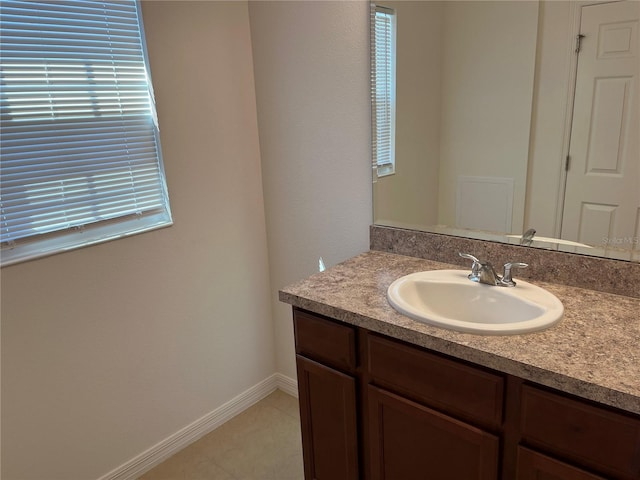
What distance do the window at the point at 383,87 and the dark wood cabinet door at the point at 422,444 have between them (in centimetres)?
91

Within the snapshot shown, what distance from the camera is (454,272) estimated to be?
5.29ft

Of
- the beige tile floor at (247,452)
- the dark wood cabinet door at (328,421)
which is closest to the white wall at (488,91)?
the dark wood cabinet door at (328,421)

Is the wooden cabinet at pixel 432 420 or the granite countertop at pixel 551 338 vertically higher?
the granite countertop at pixel 551 338

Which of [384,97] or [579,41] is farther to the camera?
[384,97]

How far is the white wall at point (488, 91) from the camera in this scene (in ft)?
4.93

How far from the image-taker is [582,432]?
41.4 inches

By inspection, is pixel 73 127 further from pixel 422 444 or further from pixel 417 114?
pixel 422 444

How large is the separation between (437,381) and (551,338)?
306 millimetres

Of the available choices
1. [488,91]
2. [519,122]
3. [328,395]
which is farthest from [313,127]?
[328,395]

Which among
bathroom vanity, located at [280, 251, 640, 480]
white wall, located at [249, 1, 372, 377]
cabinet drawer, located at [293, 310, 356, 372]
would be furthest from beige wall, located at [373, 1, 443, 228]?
cabinet drawer, located at [293, 310, 356, 372]

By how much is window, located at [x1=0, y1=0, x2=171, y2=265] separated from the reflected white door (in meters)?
1.54

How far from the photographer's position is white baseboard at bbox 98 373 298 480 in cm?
206

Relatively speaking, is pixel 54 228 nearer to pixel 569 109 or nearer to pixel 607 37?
pixel 569 109

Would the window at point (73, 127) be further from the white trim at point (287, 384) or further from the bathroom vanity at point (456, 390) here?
the white trim at point (287, 384)
